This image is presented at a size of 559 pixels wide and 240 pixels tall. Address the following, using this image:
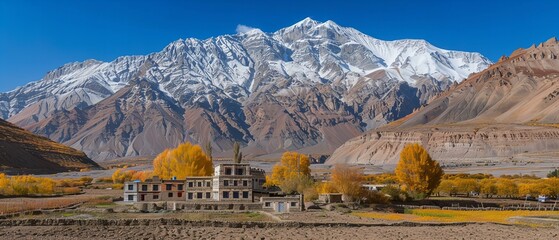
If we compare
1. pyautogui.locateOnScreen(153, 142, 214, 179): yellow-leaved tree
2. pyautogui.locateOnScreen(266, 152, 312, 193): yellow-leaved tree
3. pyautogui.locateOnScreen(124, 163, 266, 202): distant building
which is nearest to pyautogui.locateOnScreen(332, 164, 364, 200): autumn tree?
pyautogui.locateOnScreen(124, 163, 266, 202): distant building

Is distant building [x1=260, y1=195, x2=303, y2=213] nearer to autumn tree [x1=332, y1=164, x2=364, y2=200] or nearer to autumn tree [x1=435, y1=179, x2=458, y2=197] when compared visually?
autumn tree [x1=332, y1=164, x2=364, y2=200]

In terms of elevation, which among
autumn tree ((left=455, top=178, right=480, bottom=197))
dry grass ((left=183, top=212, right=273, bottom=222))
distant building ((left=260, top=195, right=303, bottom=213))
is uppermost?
autumn tree ((left=455, top=178, right=480, bottom=197))

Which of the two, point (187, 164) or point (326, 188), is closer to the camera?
point (326, 188)

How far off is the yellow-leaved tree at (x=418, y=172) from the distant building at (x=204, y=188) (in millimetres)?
25361

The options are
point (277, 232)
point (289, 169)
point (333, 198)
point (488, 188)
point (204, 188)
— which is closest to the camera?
point (277, 232)

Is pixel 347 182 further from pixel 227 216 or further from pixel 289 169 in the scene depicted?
pixel 289 169

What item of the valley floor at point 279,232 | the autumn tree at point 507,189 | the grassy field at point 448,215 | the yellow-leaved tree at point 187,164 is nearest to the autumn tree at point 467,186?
the autumn tree at point 507,189

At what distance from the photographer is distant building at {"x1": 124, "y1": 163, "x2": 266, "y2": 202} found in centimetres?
7556

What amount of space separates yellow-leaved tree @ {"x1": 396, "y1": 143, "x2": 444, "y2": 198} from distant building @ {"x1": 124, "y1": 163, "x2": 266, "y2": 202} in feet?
83.2

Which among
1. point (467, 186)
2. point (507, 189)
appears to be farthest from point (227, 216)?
point (507, 189)

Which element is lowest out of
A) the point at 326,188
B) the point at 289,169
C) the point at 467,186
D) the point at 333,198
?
the point at 333,198

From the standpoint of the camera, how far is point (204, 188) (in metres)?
78.2

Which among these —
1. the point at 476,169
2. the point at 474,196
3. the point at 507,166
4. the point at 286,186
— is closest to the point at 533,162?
the point at 507,166

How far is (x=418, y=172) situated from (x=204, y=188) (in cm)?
3275
